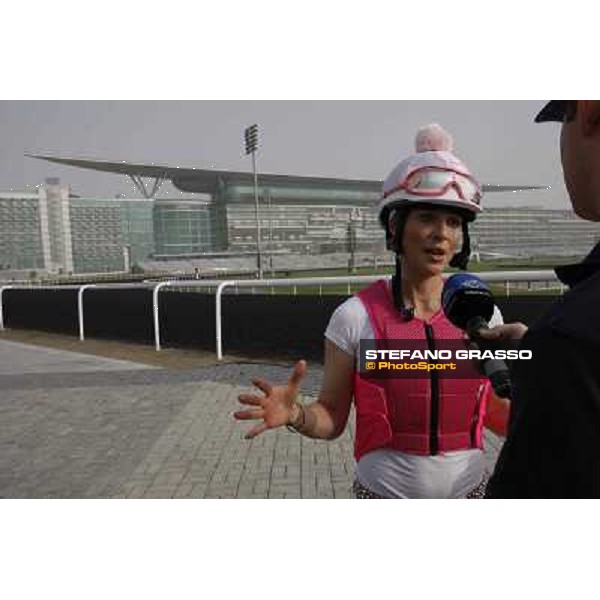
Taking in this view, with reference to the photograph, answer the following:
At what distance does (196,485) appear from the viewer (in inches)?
122

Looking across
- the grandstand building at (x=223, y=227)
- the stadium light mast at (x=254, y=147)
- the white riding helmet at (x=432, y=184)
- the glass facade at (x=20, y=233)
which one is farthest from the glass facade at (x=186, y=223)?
the white riding helmet at (x=432, y=184)

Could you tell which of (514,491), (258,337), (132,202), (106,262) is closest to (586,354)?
(514,491)

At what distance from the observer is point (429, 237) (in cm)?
175

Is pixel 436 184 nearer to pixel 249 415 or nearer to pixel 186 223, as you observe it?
pixel 249 415

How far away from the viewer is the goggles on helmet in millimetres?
1728

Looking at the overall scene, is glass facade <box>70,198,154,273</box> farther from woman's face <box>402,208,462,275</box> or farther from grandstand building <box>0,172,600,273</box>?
woman's face <box>402,208,462,275</box>

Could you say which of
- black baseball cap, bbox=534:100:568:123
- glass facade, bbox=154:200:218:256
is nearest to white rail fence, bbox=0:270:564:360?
black baseball cap, bbox=534:100:568:123

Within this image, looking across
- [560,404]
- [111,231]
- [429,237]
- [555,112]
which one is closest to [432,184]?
[429,237]

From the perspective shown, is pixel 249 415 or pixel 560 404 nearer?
pixel 560 404

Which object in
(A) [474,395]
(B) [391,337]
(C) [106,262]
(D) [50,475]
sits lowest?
(D) [50,475]

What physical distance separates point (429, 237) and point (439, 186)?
6.6 inches

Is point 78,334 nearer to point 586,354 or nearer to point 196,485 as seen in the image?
point 196,485

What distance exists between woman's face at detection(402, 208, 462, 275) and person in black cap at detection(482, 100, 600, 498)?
0.72 m

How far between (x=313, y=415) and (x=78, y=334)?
24.4 ft
